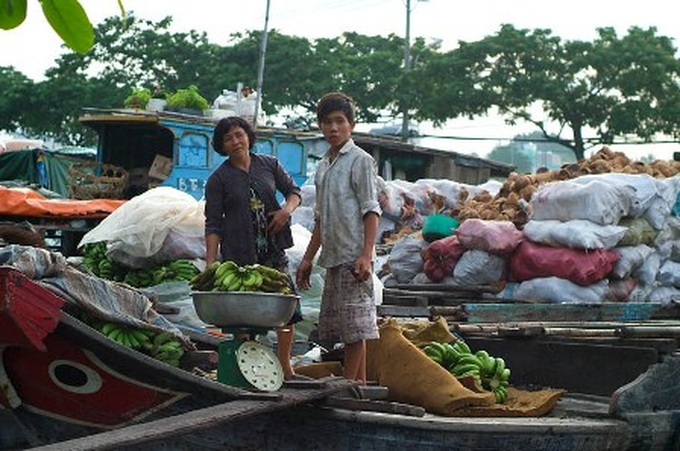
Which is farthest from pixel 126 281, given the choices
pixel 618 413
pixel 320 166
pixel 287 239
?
pixel 618 413

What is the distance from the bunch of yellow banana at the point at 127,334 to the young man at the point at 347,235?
0.73 metres

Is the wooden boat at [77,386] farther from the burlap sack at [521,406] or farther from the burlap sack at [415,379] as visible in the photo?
the burlap sack at [521,406]

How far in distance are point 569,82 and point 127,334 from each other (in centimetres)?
2486

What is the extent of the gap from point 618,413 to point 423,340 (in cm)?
95

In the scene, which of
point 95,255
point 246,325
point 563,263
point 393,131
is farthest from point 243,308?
point 393,131

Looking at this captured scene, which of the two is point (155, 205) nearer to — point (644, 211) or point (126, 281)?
point (126, 281)

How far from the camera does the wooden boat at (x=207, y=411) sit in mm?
3363

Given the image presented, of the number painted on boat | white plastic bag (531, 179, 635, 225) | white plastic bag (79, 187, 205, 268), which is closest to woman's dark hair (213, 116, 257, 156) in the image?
white plastic bag (79, 187, 205, 268)

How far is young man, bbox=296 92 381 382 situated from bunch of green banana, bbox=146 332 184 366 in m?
0.61

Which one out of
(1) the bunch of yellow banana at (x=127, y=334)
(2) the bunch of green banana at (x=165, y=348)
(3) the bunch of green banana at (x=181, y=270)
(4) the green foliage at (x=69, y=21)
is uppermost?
(4) the green foliage at (x=69, y=21)

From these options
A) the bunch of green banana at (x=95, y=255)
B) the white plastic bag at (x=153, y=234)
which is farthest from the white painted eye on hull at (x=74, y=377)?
the bunch of green banana at (x=95, y=255)

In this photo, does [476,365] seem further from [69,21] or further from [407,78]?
[407,78]

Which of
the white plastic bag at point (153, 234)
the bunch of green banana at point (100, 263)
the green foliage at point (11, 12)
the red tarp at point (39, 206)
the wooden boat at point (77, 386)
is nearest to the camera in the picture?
the green foliage at point (11, 12)

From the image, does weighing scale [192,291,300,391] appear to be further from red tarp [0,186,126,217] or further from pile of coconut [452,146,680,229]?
red tarp [0,186,126,217]
